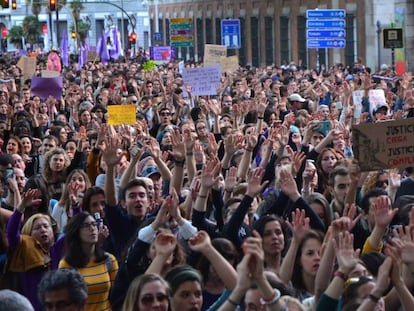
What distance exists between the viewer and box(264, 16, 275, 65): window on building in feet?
219

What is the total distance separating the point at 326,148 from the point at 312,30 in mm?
17964

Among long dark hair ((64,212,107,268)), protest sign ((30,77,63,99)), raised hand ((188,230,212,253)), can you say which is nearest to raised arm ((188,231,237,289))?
raised hand ((188,230,212,253))

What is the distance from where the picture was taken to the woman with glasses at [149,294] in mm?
6805

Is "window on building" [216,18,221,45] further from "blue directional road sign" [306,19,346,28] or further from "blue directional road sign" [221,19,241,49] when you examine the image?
"blue directional road sign" [306,19,346,28]

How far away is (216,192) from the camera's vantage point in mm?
10648

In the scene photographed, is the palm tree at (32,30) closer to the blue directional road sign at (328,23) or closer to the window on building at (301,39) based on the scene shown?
the window on building at (301,39)

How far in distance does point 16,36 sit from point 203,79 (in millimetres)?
94942

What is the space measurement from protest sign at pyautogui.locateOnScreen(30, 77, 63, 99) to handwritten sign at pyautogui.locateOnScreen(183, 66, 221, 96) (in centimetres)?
221

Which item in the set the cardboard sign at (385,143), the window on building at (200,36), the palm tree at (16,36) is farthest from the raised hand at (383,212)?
the palm tree at (16,36)

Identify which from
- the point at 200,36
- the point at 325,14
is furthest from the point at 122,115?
the point at 200,36

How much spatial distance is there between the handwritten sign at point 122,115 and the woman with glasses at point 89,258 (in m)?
8.25

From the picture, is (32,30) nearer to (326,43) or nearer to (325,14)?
(325,14)

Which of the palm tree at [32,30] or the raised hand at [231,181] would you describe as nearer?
the raised hand at [231,181]

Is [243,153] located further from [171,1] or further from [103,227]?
[171,1]
